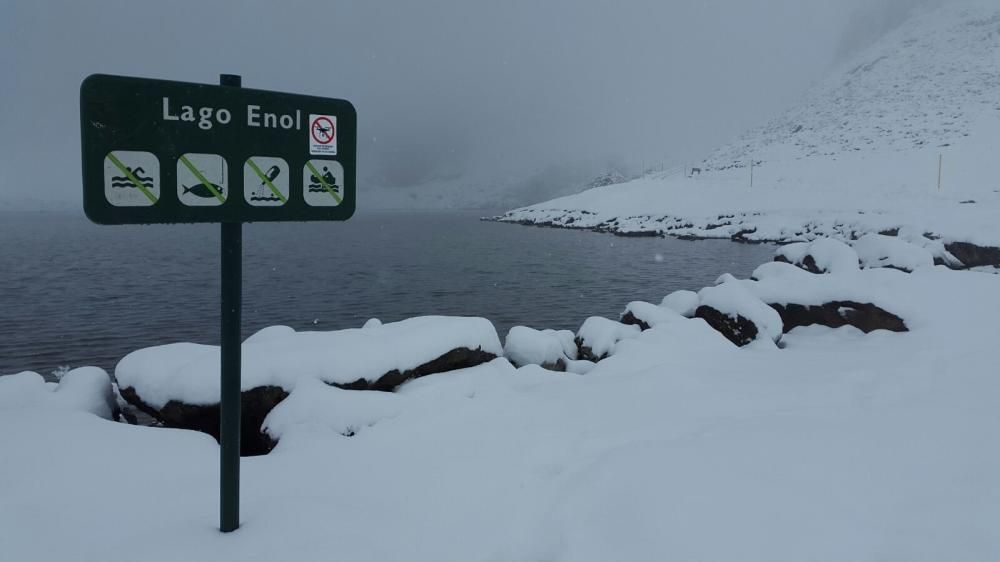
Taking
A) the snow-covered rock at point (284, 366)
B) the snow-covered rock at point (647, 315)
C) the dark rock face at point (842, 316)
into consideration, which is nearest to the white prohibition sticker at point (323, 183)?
the snow-covered rock at point (284, 366)

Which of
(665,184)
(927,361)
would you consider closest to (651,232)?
(665,184)

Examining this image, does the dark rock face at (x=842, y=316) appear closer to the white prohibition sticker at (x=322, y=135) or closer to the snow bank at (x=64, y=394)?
the white prohibition sticker at (x=322, y=135)

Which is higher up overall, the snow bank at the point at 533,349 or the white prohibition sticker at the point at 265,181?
the white prohibition sticker at the point at 265,181

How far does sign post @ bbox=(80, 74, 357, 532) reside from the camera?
3.00 metres

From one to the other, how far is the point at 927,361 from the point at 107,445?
10643mm

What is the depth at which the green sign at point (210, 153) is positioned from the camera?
9.80 ft

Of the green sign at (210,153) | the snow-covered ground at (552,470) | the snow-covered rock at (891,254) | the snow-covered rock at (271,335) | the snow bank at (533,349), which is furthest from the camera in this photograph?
the snow-covered rock at (891,254)

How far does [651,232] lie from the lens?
6975cm

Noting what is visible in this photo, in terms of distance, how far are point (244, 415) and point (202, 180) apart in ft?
16.0

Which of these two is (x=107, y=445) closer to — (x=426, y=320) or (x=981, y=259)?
(x=426, y=320)

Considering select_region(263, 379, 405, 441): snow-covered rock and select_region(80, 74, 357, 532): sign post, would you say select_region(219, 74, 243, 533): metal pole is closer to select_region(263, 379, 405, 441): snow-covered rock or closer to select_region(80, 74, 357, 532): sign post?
select_region(80, 74, 357, 532): sign post

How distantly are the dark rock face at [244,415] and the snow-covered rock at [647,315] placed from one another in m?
7.48

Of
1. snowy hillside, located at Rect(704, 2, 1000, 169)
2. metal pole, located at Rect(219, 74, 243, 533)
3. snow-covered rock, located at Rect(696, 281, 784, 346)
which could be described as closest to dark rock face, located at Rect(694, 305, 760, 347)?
snow-covered rock, located at Rect(696, 281, 784, 346)

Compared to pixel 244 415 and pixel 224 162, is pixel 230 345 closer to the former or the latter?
pixel 224 162
